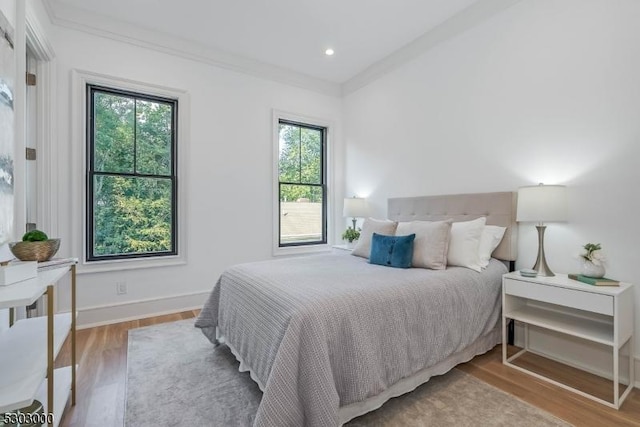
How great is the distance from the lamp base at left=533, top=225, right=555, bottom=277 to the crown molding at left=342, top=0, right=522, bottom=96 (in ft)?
6.35

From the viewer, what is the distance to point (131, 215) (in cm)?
323

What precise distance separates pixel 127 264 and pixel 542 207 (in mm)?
3713

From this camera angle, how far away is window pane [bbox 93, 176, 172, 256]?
10.1 ft

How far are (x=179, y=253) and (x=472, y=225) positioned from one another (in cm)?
298

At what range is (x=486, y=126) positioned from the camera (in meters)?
2.83

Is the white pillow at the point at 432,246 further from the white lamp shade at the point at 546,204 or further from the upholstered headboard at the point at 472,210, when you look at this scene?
the white lamp shade at the point at 546,204

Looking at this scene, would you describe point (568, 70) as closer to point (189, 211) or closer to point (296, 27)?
point (296, 27)

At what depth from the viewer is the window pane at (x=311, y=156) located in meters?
4.41

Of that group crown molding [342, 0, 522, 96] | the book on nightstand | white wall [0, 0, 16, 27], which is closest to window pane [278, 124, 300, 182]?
crown molding [342, 0, 522, 96]

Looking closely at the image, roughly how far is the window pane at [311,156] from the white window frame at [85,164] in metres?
1.59

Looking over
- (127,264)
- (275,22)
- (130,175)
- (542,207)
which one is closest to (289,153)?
(275,22)

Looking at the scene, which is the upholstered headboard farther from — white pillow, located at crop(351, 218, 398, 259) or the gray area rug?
the gray area rug

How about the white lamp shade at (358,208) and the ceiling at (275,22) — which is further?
the white lamp shade at (358,208)

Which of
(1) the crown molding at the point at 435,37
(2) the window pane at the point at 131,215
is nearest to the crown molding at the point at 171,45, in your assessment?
(1) the crown molding at the point at 435,37
